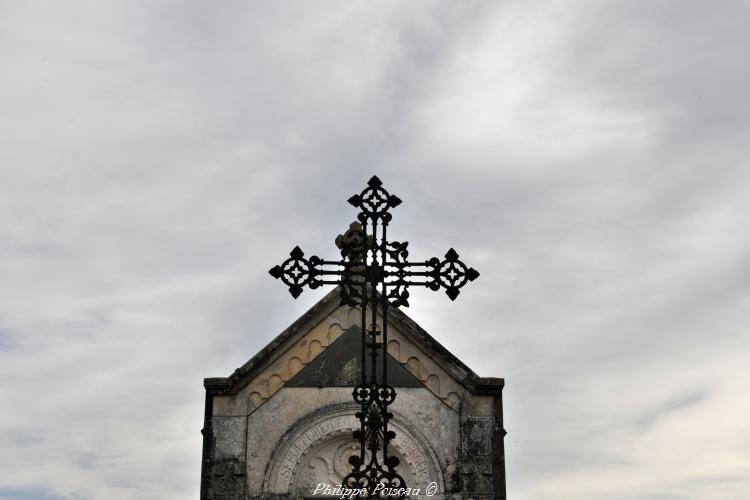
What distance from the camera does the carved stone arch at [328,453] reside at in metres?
15.2

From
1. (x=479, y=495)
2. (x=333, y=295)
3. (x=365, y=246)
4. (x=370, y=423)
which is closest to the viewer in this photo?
(x=370, y=423)

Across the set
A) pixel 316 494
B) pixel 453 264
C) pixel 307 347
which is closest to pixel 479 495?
pixel 316 494

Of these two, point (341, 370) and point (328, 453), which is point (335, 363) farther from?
point (328, 453)

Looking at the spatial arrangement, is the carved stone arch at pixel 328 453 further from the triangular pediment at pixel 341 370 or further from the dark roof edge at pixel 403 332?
the dark roof edge at pixel 403 332

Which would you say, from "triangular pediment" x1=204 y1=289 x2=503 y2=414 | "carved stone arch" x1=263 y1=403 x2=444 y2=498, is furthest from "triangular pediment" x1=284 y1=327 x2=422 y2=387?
"carved stone arch" x1=263 y1=403 x2=444 y2=498

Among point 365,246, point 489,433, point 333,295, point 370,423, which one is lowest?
point 370,423

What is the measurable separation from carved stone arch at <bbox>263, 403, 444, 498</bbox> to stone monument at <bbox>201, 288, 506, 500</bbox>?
1 centimetres

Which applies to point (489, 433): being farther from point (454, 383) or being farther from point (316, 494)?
point (316, 494)

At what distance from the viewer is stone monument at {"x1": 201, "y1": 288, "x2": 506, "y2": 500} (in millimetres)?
15172

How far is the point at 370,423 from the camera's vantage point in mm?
10250

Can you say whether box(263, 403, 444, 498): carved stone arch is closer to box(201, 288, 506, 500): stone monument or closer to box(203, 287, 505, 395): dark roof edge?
box(201, 288, 506, 500): stone monument

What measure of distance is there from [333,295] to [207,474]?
316 centimetres

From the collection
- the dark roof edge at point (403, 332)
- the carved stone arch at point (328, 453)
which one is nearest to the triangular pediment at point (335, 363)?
the dark roof edge at point (403, 332)

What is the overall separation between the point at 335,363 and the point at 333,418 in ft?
2.69
